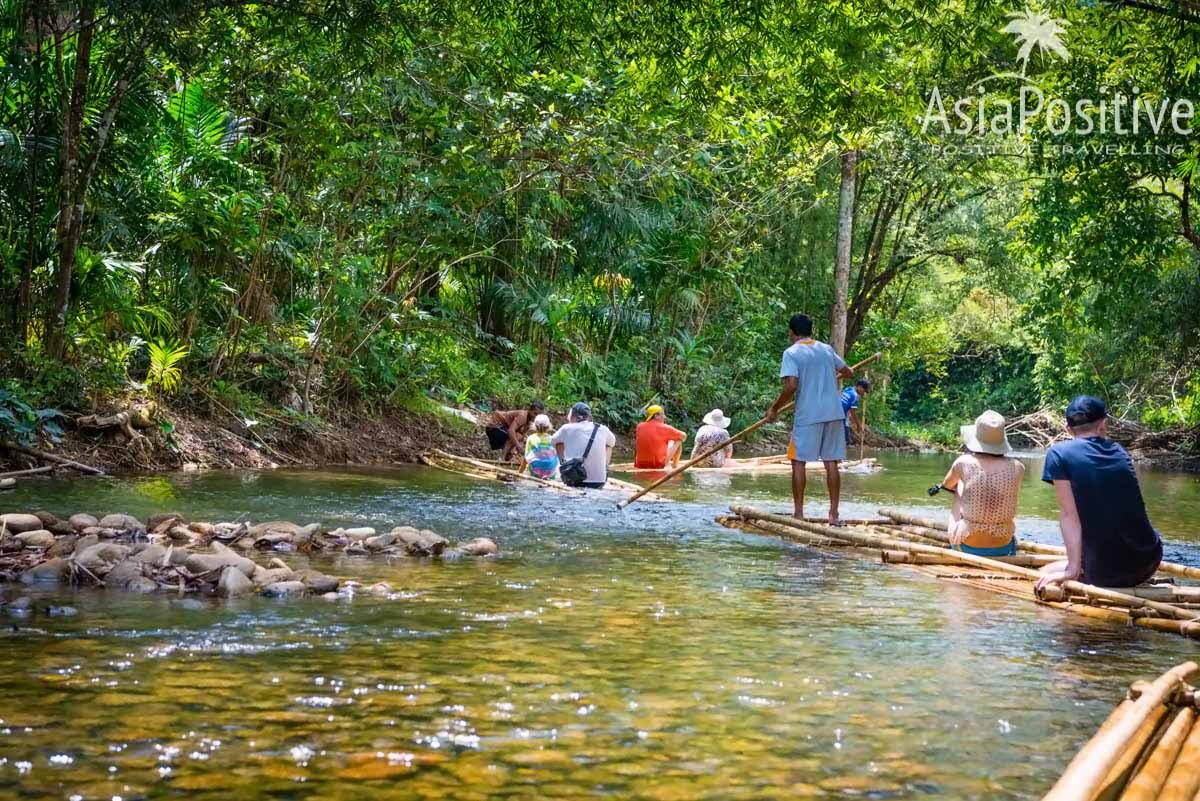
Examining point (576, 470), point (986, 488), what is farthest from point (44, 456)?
point (986, 488)

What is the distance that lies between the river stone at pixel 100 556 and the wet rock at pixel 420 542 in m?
1.93

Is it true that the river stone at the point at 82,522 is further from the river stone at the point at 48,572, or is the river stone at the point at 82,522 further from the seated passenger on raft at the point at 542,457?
the seated passenger on raft at the point at 542,457

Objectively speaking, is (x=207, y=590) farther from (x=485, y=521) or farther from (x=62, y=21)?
(x=62, y=21)

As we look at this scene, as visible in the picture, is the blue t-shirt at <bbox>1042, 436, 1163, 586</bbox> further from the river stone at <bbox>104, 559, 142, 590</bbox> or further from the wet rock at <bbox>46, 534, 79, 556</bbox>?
the wet rock at <bbox>46, 534, 79, 556</bbox>

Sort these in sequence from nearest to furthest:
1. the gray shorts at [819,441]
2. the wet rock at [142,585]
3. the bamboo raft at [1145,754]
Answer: the bamboo raft at [1145,754]
the wet rock at [142,585]
the gray shorts at [819,441]

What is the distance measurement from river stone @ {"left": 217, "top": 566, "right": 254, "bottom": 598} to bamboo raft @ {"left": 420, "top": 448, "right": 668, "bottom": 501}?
647 centimetres

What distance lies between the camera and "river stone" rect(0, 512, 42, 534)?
316 inches

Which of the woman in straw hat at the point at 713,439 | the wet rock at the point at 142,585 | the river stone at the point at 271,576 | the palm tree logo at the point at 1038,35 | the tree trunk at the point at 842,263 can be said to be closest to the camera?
the wet rock at the point at 142,585

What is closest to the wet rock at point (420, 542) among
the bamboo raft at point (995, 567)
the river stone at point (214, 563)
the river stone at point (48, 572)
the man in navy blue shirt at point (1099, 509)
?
the river stone at point (214, 563)

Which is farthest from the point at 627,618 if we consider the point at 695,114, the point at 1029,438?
the point at 1029,438

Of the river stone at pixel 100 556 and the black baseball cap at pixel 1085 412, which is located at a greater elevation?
the black baseball cap at pixel 1085 412

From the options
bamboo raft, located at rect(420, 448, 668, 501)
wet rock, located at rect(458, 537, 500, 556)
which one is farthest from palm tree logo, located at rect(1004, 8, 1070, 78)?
wet rock, located at rect(458, 537, 500, 556)

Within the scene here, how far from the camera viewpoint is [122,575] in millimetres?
6789

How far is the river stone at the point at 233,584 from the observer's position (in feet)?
21.5
